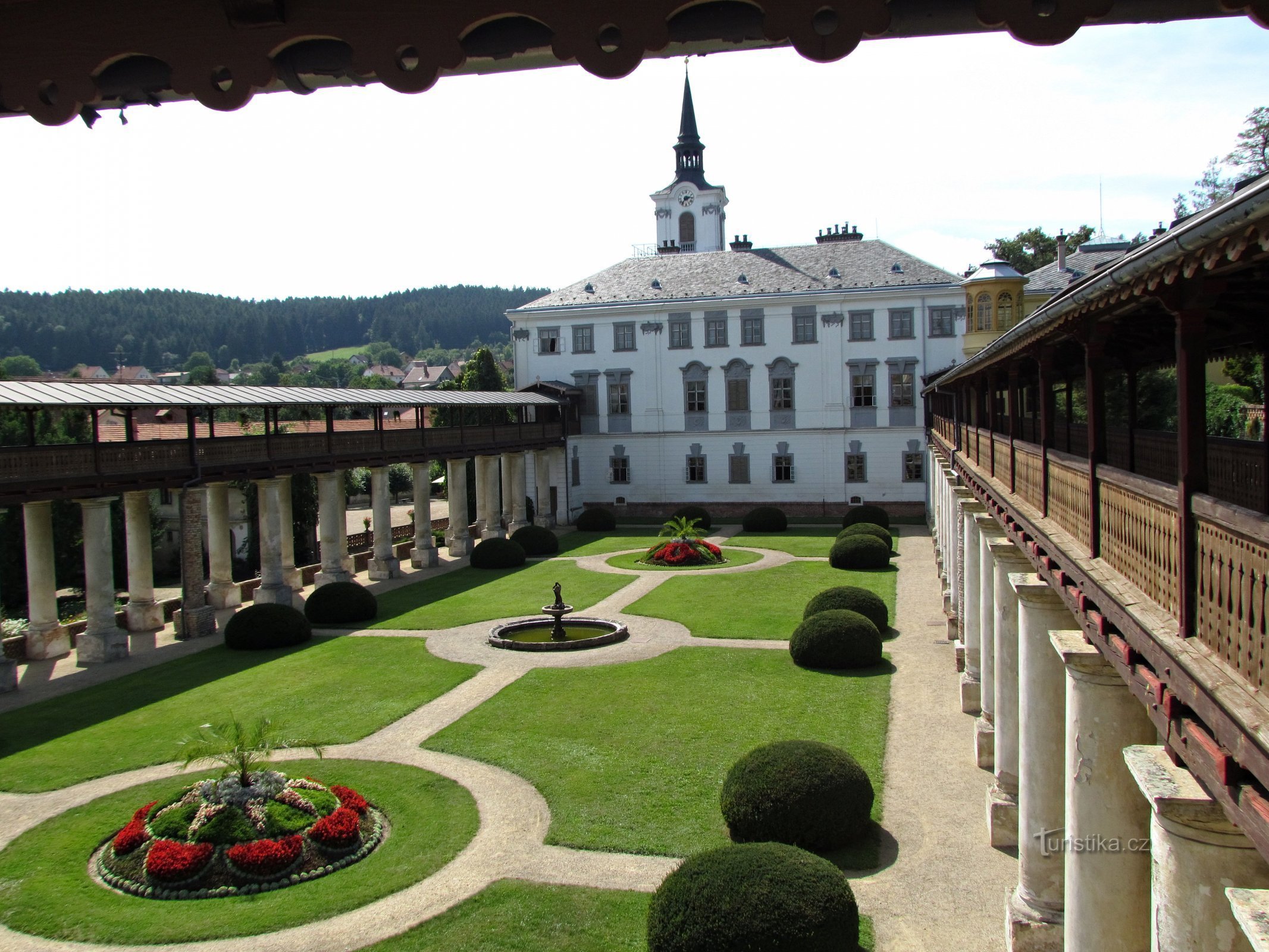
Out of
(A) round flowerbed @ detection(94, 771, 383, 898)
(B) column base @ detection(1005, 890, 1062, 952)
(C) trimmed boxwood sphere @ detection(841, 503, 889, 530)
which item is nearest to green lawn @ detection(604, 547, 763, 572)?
(C) trimmed boxwood sphere @ detection(841, 503, 889, 530)

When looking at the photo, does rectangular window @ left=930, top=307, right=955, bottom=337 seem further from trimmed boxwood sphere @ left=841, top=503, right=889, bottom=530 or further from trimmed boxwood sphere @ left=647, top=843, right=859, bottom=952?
trimmed boxwood sphere @ left=647, top=843, right=859, bottom=952

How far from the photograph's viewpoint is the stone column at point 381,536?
38719mm

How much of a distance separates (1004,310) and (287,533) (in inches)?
1163

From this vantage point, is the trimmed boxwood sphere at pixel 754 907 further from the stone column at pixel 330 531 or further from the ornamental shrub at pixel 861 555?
the stone column at pixel 330 531

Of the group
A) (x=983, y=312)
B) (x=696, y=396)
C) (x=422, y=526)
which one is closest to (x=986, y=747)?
(x=422, y=526)

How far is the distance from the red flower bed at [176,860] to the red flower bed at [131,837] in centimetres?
42

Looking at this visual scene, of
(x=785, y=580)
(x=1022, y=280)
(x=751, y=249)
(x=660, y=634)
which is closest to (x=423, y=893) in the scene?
(x=660, y=634)

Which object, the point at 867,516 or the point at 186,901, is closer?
the point at 186,901

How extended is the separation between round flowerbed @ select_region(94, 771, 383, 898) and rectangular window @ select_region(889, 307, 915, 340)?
42790 millimetres

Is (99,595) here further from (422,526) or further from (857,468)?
(857,468)

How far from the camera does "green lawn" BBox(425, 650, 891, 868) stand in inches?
588

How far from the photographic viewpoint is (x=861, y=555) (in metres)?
37.1

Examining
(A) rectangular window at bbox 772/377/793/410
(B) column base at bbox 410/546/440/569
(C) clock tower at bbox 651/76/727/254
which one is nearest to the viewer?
(B) column base at bbox 410/546/440/569

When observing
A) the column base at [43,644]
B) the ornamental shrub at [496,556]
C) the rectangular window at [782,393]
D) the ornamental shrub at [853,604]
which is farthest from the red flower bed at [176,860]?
the rectangular window at [782,393]
